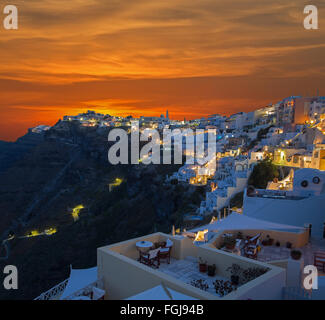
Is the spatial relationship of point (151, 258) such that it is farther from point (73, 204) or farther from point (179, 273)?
point (73, 204)

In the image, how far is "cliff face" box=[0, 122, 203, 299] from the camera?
33469mm

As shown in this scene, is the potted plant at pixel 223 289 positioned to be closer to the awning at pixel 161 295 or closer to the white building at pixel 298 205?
the awning at pixel 161 295

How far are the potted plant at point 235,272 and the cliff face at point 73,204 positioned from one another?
A: 2270cm

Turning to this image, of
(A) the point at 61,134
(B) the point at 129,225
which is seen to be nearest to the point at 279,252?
(B) the point at 129,225

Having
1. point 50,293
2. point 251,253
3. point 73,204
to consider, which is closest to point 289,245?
point 251,253

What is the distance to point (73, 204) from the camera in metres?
51.0

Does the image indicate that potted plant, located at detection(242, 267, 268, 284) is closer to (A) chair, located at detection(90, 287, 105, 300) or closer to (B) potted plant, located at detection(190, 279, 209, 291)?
(B) potted plant, located at detection(190, 279, 209, 291)

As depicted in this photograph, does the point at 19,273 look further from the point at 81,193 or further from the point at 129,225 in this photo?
the point at 81,193

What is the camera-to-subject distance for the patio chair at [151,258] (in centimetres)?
565

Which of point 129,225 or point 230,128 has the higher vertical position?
point 230,128

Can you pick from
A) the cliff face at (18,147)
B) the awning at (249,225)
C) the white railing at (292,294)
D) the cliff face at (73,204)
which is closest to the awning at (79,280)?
the awning at (249,225)

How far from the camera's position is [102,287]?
5.51m

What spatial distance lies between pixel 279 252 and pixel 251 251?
135cm
